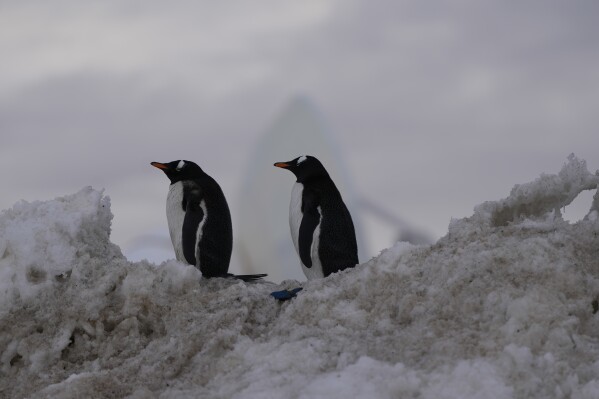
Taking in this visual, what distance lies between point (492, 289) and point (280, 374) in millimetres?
600

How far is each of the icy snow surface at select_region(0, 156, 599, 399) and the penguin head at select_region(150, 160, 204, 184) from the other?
1171 mm

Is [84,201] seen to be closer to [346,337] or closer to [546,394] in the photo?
[346,337]

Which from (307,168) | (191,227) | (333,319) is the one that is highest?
(307,168)

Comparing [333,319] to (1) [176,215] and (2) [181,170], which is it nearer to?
(1) [176,215]

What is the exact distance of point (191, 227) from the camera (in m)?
4.34

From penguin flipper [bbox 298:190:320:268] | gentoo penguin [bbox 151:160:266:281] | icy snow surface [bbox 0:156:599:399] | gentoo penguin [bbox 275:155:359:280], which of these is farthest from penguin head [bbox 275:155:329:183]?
icy snow surface [bbox 0:156:599:399]

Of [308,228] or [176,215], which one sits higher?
[176,215]

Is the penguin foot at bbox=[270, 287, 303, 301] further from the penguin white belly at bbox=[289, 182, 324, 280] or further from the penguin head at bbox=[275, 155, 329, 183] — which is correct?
the penguin head at bbox=[275, 155, 329, 183]

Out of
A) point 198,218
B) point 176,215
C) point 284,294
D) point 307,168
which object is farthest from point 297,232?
point 284,294

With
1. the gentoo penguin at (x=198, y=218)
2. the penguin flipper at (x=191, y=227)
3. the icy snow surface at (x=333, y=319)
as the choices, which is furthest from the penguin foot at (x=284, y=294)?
the penguin flipper at (x=191, y=227)

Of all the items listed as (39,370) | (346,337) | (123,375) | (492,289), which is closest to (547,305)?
(492,289)

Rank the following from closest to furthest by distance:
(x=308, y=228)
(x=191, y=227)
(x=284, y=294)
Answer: (x=284, y=294) → (x=191, y=227) → (x=308, y=228)

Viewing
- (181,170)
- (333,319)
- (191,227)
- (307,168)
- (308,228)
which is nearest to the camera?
(333,319)

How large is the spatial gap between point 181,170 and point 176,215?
0.25 m
